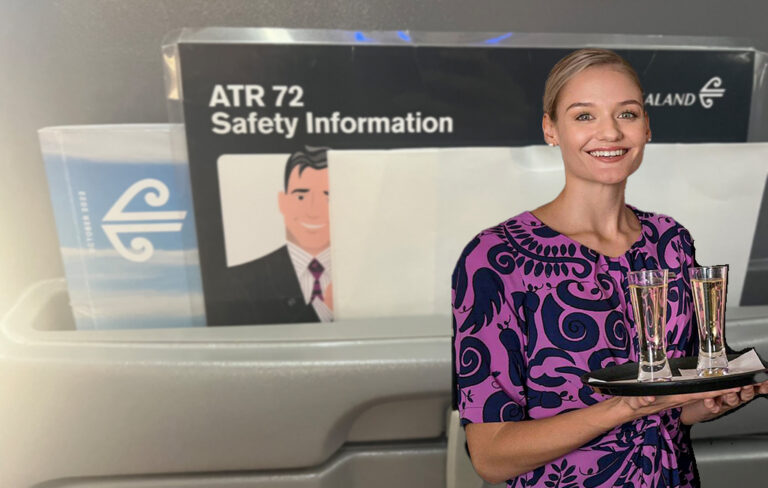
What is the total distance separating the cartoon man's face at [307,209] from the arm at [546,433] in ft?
1.44

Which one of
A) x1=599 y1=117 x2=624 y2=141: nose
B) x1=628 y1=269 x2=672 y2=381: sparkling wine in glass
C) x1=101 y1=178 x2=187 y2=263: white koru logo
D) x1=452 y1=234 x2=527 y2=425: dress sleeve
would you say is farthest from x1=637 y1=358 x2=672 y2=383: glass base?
x1=101 y1=178 x2=187 y2=263: white koru logo

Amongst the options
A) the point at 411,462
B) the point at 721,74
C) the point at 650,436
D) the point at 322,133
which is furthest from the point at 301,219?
the point at 721,74

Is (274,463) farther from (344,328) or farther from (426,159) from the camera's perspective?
(426,159)

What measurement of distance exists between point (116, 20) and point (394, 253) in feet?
1.79

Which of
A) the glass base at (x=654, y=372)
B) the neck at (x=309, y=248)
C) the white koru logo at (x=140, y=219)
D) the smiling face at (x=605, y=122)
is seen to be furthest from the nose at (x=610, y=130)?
the white koru logo at (x=140, y=219)

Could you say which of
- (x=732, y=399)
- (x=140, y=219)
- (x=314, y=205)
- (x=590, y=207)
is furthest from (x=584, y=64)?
(x=140, y=219)

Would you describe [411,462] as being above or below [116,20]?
below

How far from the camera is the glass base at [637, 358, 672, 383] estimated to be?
63 cm

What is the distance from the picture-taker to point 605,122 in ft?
2.37

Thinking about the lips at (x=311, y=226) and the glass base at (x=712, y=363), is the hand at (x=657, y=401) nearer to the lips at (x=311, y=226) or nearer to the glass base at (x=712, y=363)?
the glass base at (x=712, y=363)

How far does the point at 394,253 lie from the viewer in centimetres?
109

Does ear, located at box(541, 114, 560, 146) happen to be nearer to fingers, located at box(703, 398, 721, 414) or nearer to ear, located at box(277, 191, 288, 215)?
fingers, located at box(703, 398, 721, 414)

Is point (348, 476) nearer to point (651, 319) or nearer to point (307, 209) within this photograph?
point (307, 209)

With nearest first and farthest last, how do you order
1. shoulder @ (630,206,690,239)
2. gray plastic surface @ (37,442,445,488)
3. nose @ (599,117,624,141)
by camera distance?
1. nose @ (599,117,624,141)
2. shoulder @ (630,206,690,239)
3. gray plastic surface @ (37,442,445,488)
